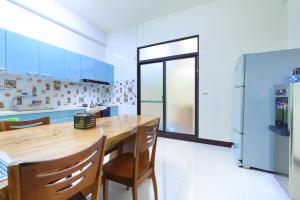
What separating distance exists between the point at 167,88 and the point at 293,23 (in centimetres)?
263

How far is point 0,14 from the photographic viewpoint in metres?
2.65

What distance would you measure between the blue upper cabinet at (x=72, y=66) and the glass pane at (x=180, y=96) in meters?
2.18

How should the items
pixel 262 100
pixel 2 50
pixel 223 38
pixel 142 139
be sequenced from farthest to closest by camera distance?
pixel 223 38 → pixel 2 50 → pixel 262 100 → pixel 142 139

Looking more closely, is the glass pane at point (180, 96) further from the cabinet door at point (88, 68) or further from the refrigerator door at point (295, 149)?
the refrigerator door at point (295, 149)

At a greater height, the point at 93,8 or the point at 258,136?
the point at 93,8

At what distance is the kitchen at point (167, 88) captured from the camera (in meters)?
1.60

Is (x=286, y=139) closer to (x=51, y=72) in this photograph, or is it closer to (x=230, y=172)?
(x=230, y=172)

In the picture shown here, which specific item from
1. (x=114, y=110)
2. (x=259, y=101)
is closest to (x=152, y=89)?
(x=114, y=110)

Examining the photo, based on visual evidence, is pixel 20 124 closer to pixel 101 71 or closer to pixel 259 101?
pixel 259 101

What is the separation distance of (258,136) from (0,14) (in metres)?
4.50

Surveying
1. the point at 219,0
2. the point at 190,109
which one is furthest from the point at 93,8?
the point at 190,109

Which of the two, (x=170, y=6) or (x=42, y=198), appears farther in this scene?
(x=170, y=6)

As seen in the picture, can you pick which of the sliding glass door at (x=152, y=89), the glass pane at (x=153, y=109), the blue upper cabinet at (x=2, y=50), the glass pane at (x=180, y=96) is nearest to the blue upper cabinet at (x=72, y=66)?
the blue upper cabinet at (x=2, y=50)

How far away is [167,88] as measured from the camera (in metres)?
4.15
